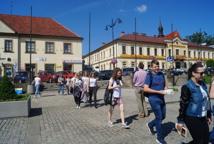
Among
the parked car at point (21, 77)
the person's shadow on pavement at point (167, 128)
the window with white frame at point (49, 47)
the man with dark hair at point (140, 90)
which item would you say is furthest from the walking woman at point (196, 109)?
the window with white frame at point (49, 47)

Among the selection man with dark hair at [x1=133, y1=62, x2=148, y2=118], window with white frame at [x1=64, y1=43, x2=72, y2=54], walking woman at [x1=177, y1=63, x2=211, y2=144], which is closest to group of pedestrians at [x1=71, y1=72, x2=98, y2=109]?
man with dark hair at [x1=133, y1=62, x2=148, y2=118]

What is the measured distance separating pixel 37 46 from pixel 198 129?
4256 centimetres

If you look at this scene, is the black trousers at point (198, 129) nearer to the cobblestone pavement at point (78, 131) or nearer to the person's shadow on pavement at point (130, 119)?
the cobblestone pavement at point (78, 131)

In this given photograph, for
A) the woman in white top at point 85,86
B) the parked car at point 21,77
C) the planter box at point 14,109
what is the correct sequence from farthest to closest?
1. the parked car at point 21,77
2. the woman in white top at point 85,86
3. the planter box at point 14,109

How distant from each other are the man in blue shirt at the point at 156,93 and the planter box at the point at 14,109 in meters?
6.00

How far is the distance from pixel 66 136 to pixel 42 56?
127ft

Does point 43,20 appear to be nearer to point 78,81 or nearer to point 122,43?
→ point 122,43

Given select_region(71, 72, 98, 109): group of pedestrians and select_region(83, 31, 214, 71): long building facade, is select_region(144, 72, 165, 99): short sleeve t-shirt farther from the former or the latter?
select_region(83, 31, 214, 71): long building facade

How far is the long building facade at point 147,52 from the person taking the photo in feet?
221

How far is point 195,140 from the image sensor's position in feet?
15.0

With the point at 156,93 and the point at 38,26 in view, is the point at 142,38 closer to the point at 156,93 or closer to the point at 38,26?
the point at 38,26

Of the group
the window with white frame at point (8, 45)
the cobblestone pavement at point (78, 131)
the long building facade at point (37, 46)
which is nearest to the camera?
the cobblestone pavement at point (78, 131)

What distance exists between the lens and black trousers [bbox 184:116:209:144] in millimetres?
4523

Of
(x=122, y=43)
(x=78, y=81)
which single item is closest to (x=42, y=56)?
(x=122, y=43)
